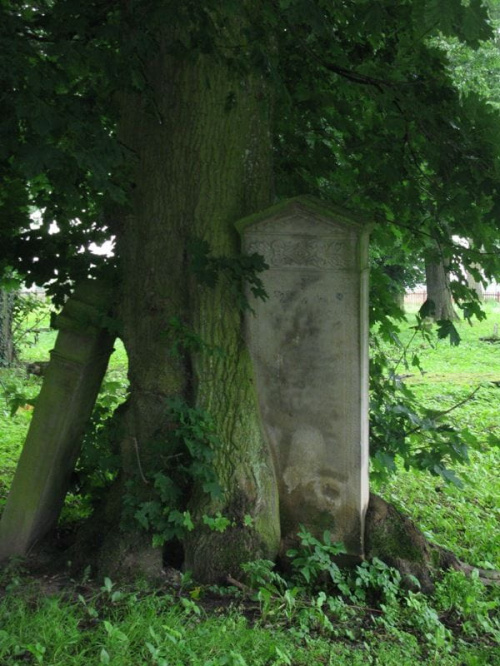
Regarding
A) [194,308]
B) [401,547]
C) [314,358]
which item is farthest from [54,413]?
[401,547]

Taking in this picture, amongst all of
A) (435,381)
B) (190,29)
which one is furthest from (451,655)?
(435,381)

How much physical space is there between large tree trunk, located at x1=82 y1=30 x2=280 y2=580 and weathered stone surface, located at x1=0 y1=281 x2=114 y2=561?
0.77 feet

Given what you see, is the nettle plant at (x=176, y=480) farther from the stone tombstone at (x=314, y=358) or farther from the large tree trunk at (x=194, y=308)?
the stone tombstone at (x=314, y=358)

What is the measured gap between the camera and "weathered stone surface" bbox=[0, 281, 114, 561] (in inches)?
168

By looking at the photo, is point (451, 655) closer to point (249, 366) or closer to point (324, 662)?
point (324, 662)

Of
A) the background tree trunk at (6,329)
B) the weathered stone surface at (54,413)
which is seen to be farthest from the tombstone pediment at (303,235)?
the background tree trunk at (6,329)

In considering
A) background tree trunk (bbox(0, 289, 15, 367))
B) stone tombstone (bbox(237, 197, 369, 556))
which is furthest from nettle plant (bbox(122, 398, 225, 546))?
background tree trunk (bbox(0, 289, 15, 367))

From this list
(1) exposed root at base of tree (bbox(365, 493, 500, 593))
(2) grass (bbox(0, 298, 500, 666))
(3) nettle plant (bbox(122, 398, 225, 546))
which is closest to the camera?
(2) grass (bbox(0, 298, 500, 666))

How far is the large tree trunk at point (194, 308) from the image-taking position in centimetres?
409

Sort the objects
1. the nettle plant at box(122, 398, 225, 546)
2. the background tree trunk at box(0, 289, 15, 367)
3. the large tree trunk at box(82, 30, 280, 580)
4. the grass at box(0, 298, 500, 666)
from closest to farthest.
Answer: the grass at box(0, 298, 500, 666) → the nettle plant at box(122, 398, 225, 546) → the large tree trunk at box(82, 30, 280, 580) → the background tree trunk at box(0, 289, 15, 367)

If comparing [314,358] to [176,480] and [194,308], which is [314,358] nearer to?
[194,308]

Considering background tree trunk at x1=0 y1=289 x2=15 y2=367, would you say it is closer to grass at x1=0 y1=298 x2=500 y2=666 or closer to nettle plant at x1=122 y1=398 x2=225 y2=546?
grass at x1=0 y1=298 x2=500 y2=666

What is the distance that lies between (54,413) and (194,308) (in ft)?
3.49

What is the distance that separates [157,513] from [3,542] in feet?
3.41
